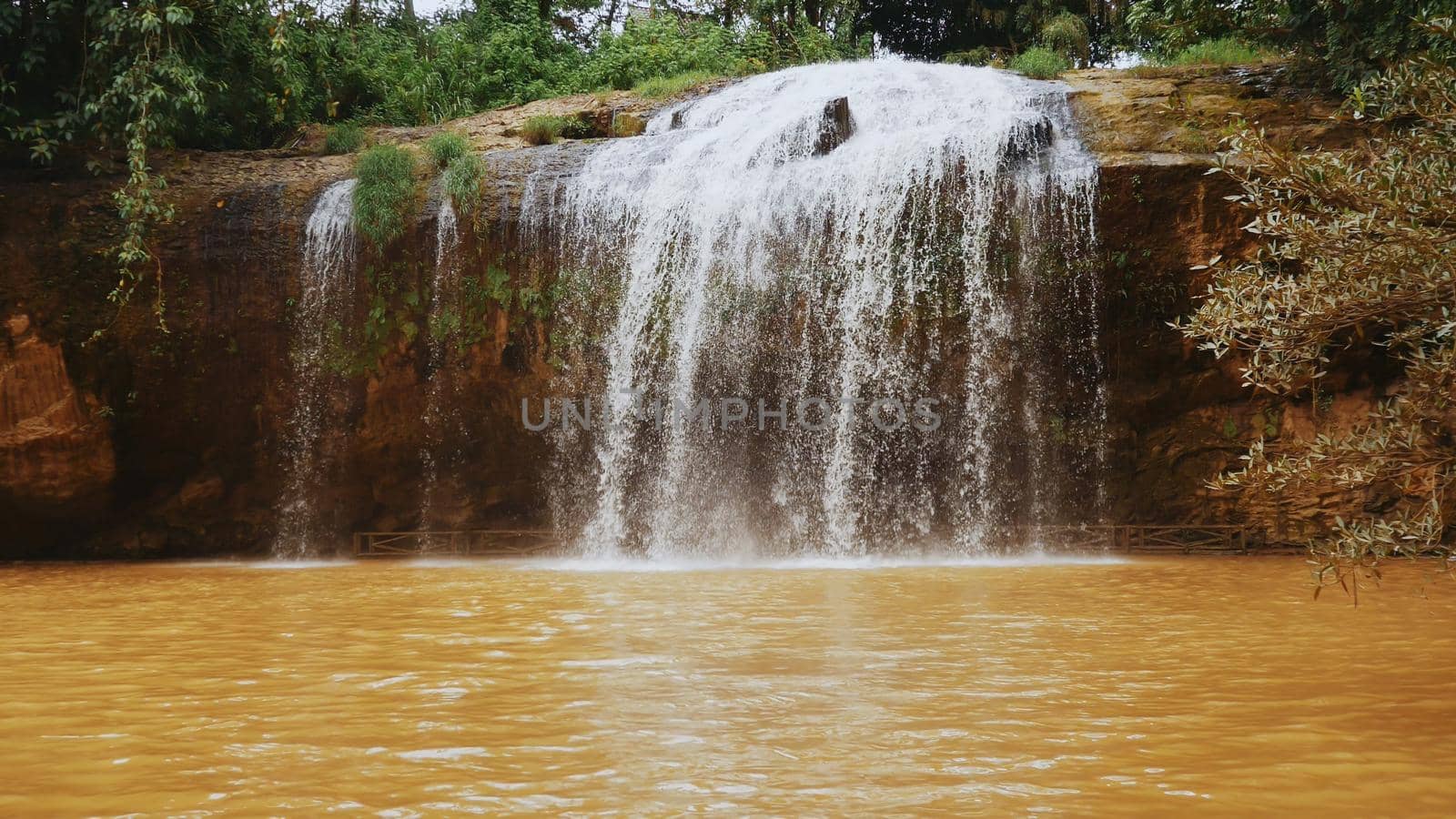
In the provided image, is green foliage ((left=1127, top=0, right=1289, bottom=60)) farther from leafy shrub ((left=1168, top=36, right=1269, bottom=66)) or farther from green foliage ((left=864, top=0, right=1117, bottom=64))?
green foliage ((left=864, top=0, right=1117, bottom=64))

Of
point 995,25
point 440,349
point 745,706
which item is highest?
point 995,25

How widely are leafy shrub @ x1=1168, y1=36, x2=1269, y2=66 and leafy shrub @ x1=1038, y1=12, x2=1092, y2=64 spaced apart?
4798mm

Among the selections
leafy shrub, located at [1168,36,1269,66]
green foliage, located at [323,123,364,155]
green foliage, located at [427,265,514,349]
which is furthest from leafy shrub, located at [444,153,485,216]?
leafy shrub, located at [1168,36,1269,66]

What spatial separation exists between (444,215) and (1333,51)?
10.3 meters

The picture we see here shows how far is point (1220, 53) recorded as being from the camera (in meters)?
15.4

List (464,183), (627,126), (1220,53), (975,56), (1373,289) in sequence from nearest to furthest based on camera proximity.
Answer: (1373,289)
(464,183)
(627,126)
(1220,53)
(975,56)

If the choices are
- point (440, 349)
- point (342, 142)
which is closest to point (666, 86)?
point (342, 142)

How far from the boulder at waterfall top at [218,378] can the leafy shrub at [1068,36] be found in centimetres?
743

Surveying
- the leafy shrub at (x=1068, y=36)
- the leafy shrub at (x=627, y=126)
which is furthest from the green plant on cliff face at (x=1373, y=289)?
the leafy shrub at (x=1068, y=36)

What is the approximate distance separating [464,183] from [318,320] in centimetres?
245

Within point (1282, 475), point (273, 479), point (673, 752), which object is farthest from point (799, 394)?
point (673, 752)

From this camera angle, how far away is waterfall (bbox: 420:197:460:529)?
1290 centimetres

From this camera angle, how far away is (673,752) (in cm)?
332

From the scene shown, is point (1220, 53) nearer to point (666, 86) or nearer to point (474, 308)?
point (666, 86)
